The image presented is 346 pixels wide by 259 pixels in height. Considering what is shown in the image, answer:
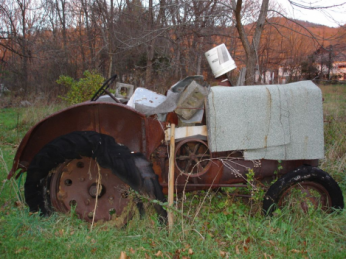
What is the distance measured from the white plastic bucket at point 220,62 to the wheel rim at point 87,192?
177cm

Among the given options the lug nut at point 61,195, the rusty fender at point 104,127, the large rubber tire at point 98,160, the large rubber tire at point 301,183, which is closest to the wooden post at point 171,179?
the large rubber tire at point 98,160

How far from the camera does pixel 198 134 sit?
3.06m

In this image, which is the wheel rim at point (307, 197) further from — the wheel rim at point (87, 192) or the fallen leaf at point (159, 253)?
the wheel rim at point (87, 192)

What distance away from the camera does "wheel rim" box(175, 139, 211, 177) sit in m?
3.02

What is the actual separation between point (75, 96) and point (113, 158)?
271 inches

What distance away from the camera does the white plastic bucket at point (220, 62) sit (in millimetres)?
3684

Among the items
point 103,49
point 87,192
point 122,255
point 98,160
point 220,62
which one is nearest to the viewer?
point 122,255

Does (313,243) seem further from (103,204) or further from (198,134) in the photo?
(103,204)

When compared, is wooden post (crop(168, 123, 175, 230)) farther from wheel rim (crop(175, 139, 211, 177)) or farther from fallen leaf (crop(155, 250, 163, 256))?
fallen leaf (crop(155, 250, 163, 256))

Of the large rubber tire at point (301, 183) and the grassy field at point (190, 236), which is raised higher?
the large rubber tire at point (301, 183)

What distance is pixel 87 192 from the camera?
10.3 ft

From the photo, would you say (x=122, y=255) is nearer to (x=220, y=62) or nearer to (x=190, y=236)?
(x=190, y=236)

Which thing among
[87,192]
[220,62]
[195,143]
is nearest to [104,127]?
[87,192]

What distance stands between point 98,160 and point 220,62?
6.35 ft
